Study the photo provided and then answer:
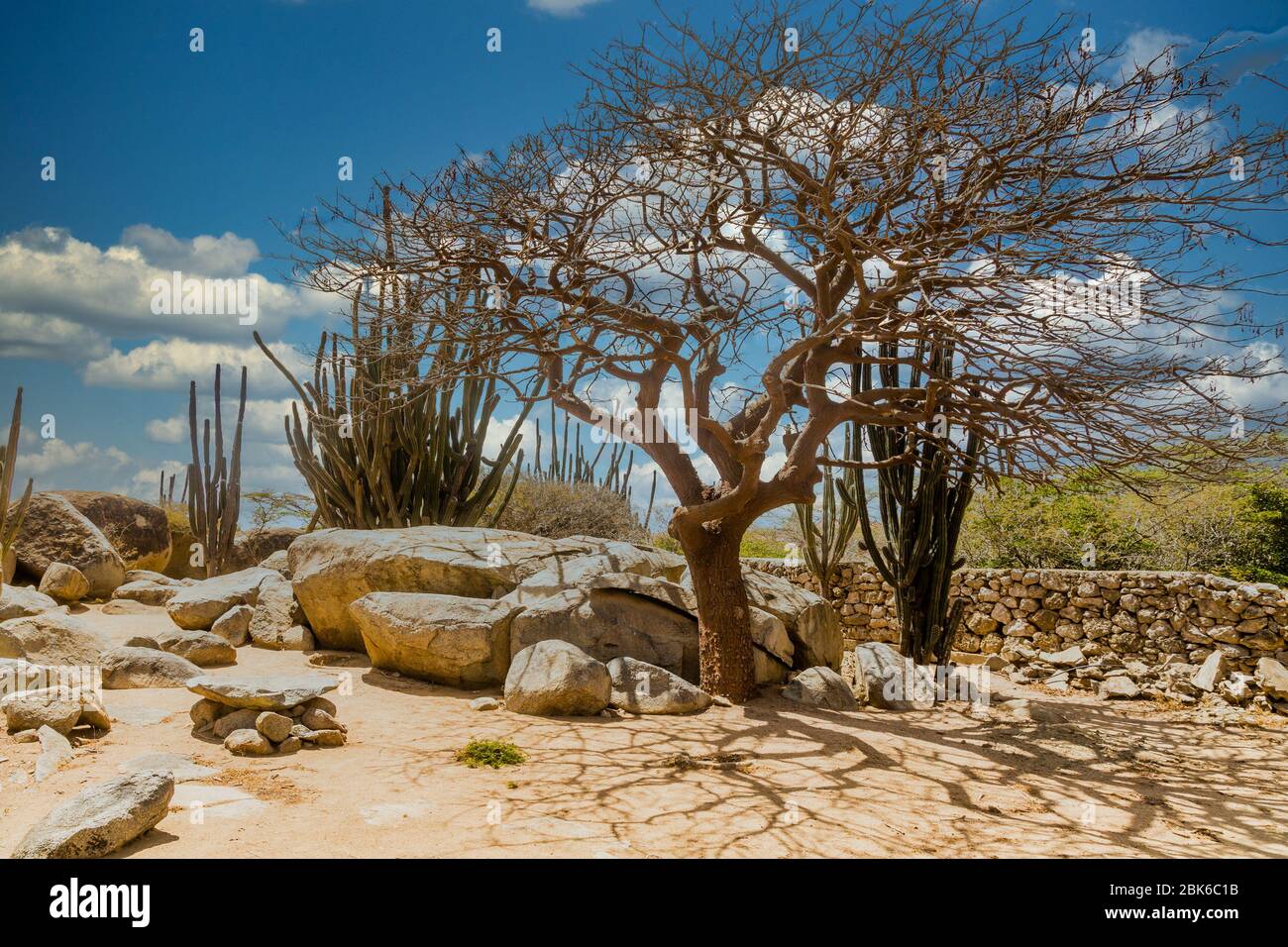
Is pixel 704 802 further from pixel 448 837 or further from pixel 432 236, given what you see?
pixel 432 236

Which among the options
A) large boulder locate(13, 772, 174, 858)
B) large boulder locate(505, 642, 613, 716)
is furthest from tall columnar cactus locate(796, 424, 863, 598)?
large boulder locate(13, 772, 174, 858)

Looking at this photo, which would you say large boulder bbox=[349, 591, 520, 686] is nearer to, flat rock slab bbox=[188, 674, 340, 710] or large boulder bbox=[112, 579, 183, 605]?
flat rock slab bbox=[188, 674, 340, 710]

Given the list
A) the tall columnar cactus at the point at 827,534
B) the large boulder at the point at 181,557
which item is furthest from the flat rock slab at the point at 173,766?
the large boulder at the point at 181,557

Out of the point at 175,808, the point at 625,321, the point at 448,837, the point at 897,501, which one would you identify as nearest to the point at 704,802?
the point at 448,837

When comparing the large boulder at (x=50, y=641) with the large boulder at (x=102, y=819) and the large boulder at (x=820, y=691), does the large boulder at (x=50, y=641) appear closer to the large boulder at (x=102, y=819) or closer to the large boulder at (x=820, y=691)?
the large boulder at (x=102, y=819)

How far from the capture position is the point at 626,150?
21.9ft

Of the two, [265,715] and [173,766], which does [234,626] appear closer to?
[265,715]

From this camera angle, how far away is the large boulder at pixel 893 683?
24.7 feet

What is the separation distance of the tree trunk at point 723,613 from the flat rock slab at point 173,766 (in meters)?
3.99

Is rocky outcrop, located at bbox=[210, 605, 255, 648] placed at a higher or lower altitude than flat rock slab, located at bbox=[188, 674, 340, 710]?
lower

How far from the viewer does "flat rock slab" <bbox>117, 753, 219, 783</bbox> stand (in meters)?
4.28

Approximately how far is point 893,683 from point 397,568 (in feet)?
16.4

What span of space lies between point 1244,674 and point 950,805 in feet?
20.4

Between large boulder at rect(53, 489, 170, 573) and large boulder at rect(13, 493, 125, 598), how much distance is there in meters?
2.08
